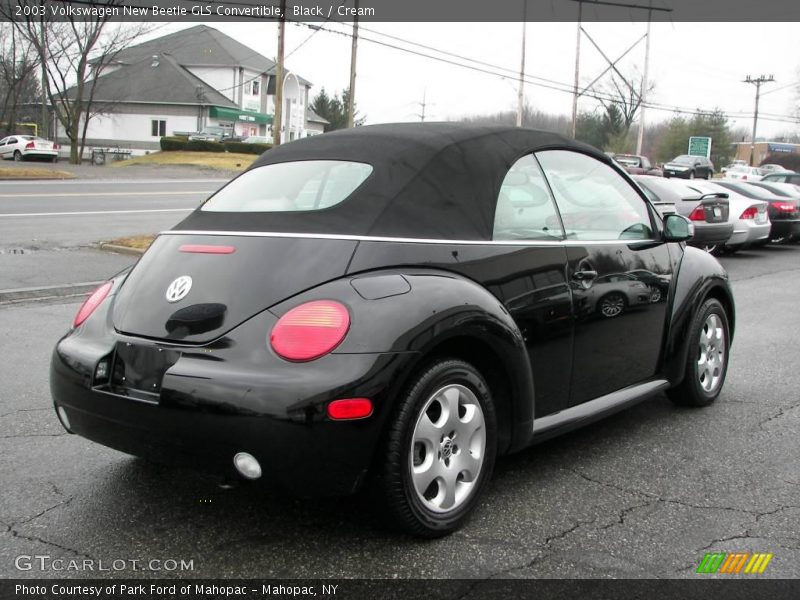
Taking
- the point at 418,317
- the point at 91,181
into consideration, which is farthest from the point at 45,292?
the point at 91,181

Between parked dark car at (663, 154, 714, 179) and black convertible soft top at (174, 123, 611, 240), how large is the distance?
44639 millimetres

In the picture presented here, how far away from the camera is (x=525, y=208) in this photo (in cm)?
388

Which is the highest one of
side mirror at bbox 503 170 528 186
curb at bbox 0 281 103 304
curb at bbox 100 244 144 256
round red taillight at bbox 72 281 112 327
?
side mirror at bbox 503 170 528 186

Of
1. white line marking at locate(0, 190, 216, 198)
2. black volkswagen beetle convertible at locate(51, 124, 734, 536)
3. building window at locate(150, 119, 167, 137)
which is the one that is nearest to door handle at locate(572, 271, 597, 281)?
black volkswagen beetle convertible at locate(51, 124, 734, 536)

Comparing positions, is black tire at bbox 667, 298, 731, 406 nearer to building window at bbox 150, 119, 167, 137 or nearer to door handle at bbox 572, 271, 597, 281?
door handle at bbox 572, 271, 597, 281

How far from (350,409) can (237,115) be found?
6831cm

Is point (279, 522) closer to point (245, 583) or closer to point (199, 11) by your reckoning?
point (245, 583)

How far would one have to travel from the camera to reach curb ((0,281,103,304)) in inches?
336

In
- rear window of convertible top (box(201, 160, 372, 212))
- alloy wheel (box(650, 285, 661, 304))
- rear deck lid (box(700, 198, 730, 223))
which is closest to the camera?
rear window of convertible top (box(201, 160, 372, 212))

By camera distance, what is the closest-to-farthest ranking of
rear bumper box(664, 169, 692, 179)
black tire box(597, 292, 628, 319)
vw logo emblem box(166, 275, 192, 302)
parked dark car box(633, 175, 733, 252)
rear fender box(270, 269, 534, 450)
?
rear fender box(270, 269, 534, 450) → vw logo emblem box(166, 275, 192, 302) → black tire box(597, 292, 628, 319) → parked dark car box(633, 175, 733, 252) → rear bumper box(664, 169, 692, 179)

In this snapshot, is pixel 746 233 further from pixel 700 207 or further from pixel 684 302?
pixel 684 302

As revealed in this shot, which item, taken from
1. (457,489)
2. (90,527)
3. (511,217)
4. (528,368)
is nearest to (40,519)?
(90,527)

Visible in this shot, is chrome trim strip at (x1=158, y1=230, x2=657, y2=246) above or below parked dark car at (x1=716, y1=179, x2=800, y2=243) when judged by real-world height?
above

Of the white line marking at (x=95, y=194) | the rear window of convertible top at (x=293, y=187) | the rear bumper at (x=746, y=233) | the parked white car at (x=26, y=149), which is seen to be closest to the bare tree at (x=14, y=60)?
the parked white car at (x=26, y=149)
